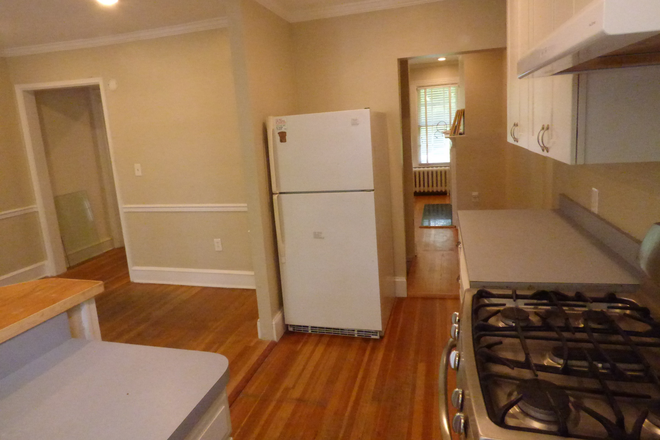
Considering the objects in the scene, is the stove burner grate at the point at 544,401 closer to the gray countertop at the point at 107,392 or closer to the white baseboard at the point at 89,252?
the gray countertop at the point at 107,392

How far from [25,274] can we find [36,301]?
12.7ft

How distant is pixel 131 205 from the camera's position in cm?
416

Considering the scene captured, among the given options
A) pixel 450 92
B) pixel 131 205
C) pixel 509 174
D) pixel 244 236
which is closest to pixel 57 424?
pixel 244 236

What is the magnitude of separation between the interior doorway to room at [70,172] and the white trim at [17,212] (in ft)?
0.24

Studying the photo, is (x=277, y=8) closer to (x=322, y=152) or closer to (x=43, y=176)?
(x=322, y=152)

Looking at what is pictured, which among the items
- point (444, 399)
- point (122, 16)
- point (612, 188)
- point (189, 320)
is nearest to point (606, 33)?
point (444, 399)

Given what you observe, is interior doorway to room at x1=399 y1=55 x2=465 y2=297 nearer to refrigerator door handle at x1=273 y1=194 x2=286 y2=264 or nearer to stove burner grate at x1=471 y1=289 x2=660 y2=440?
refrigerator door handle at x1=273 y1=194 x2=286 y2=264

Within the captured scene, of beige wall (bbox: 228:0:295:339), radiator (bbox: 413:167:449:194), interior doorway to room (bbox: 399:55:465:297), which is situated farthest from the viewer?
radiator (bbox: 413:167:449:194)

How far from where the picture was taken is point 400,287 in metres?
3.59

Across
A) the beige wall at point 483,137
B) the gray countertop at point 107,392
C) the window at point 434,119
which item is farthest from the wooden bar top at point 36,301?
the window at point 434,119

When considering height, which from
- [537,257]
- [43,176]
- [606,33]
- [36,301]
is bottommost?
[537,257]

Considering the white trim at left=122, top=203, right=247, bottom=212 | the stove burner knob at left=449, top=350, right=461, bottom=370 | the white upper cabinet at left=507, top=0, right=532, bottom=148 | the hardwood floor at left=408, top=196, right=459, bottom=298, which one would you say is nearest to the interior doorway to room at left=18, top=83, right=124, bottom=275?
the white trim at left=122, top=203, right=247, bottom=212

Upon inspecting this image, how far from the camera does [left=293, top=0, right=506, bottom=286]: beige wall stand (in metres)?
3.07

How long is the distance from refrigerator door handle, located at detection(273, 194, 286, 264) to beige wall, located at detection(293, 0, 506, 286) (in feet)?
3.27
